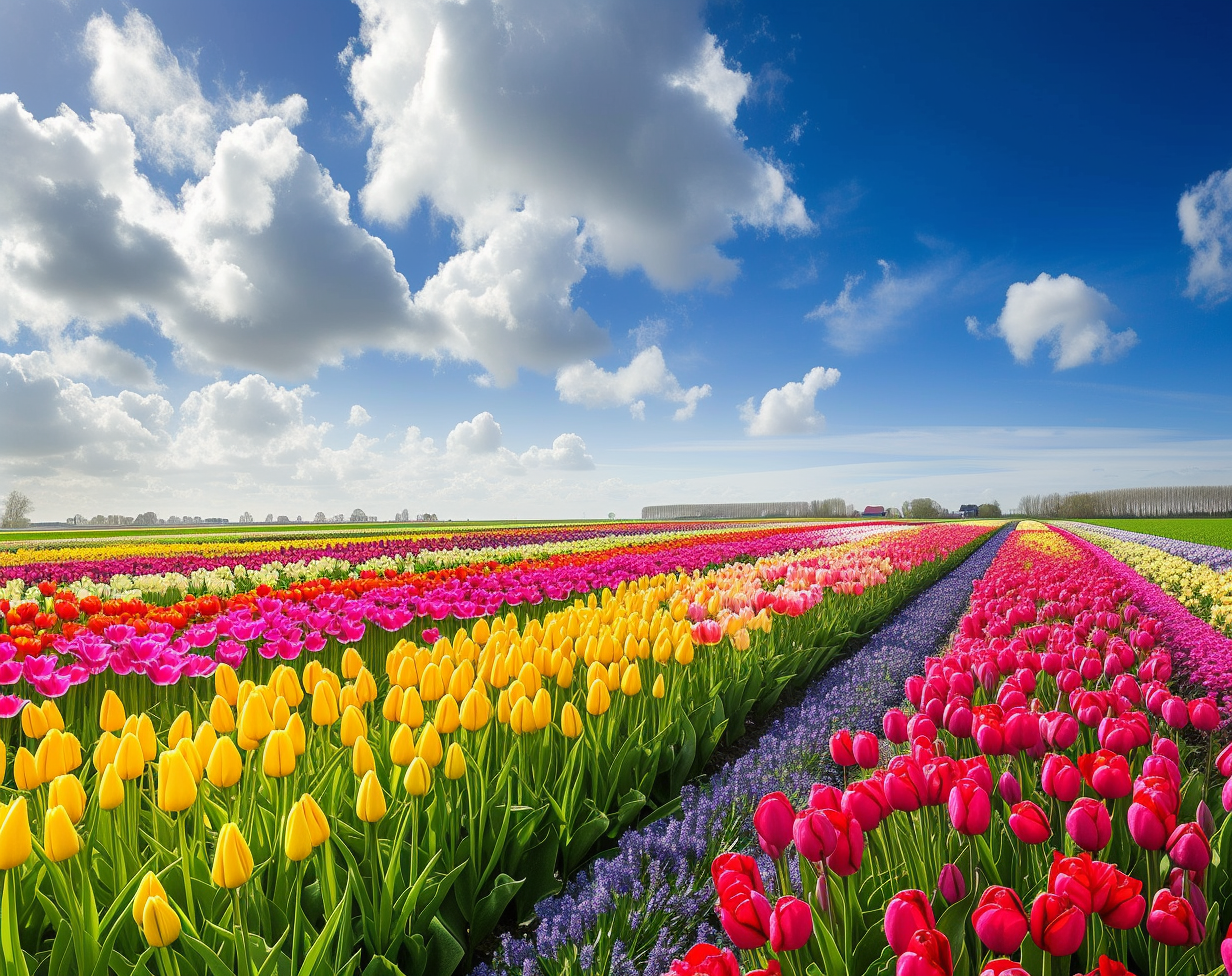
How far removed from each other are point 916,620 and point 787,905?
8234 millimetres

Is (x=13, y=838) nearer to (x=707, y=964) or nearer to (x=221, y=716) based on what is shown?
(x=221, y=716)

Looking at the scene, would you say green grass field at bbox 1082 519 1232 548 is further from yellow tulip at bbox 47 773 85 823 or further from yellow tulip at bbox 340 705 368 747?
yellow tulip at bbox 47 773 85 823

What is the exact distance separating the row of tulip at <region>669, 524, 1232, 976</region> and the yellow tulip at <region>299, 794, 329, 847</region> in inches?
44.3

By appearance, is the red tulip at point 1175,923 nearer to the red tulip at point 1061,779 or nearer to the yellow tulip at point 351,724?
the red tulip at point 1061,779

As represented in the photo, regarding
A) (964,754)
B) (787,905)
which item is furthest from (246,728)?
(964,754)

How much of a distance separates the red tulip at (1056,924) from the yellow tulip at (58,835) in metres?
2.45

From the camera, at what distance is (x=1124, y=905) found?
145 cm

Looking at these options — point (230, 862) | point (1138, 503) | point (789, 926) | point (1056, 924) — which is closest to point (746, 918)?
point (789, 926)

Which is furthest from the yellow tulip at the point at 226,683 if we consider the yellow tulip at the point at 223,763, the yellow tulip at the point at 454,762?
the yellow tulip at the point at 454,762

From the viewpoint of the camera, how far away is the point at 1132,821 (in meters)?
1.76

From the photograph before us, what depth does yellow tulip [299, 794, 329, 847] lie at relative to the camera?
1919 millimetres

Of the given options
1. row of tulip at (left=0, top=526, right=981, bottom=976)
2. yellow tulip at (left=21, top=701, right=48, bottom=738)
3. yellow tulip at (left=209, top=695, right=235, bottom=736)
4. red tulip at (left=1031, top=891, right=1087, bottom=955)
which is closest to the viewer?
red tulip at (left=1031, top=891, right=1087, bottom=955)

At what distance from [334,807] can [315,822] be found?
2.11 ft

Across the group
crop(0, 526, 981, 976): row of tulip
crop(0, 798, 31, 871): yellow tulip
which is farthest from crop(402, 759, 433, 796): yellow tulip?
crop(0, 798, 31, 871): yellow tulip
